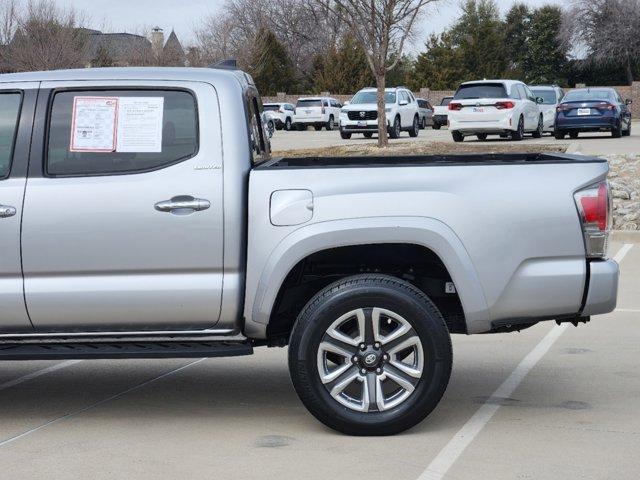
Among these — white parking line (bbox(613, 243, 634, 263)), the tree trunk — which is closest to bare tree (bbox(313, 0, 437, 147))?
the tree trunk

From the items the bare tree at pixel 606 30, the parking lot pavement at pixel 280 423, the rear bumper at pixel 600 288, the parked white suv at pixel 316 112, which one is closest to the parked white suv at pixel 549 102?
the parked white suv at pixel 316 112

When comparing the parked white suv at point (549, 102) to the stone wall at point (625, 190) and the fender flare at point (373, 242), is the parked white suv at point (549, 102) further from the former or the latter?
the fender flare at point (373, 242)

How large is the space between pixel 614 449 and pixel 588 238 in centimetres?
106

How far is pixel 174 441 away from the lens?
5914mm

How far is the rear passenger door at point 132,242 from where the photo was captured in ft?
19.5

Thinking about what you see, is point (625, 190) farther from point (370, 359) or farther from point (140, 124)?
point (140, 124)

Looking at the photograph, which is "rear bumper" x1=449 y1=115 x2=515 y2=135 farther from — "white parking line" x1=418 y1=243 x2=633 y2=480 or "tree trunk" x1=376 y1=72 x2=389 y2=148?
"white parking line" x1=418 y1=243 x2=633 y2=480

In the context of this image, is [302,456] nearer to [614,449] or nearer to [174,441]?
[174,441]

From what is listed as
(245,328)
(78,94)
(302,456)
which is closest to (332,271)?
(245,328)

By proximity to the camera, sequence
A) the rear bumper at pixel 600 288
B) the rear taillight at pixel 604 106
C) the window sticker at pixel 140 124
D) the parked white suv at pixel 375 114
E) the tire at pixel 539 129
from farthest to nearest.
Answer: the parked white suv at pixel 375 114 < the tire at pixel 539 129 < the rear taillight at pixel 604 106 < the window sticker at pixel 140 124 < the rear bumper at pixel 600 288

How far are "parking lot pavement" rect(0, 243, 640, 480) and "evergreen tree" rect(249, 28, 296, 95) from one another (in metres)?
68.2

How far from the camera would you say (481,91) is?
30266 mm

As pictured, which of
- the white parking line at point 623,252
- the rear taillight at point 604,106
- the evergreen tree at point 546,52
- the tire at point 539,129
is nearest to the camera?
the white parking line at point 623,252

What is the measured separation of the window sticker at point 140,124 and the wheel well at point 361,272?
1002mm
